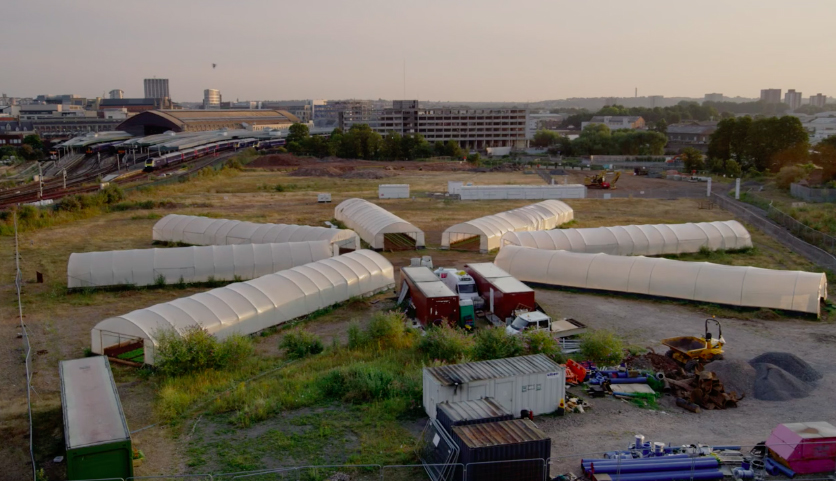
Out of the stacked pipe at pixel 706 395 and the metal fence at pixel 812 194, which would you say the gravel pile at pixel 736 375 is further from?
the metal fence at pixel 812 194

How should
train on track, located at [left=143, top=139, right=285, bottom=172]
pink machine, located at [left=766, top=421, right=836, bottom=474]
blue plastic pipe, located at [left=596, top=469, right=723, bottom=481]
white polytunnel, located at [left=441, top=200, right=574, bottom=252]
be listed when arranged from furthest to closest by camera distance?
train on track, located at [left=143, top=139, right=285, bottom=172] < white polytunnel, located at [left=441, top=200, right=574, bottom=252] < pink machine, located at [left=766, top=421, right=836, bottom=474] < blue plastic pipe, located at [left=596, top=469, right=723, bottom=481]

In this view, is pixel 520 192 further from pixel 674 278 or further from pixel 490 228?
pixel 674 278

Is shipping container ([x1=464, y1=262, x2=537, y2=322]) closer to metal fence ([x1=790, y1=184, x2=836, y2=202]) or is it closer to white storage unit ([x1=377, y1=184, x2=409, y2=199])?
white storage unit ([x1=377, y1=184, x2=409, y2=199])

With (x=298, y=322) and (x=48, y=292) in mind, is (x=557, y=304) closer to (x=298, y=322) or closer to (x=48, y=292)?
(x=298, y=322)

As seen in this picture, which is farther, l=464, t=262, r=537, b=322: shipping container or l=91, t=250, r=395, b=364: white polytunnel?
l=464, t=262, r=537, b=322: shipping container

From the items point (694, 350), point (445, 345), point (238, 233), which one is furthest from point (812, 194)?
point (445, 345)

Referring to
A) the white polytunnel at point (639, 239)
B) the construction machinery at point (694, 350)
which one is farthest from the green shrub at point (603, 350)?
the white polytunnel at point (639, 239)

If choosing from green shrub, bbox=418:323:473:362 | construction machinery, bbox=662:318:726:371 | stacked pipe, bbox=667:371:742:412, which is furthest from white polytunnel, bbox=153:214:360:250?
stacked pipe, bbox=667:371:742:412
